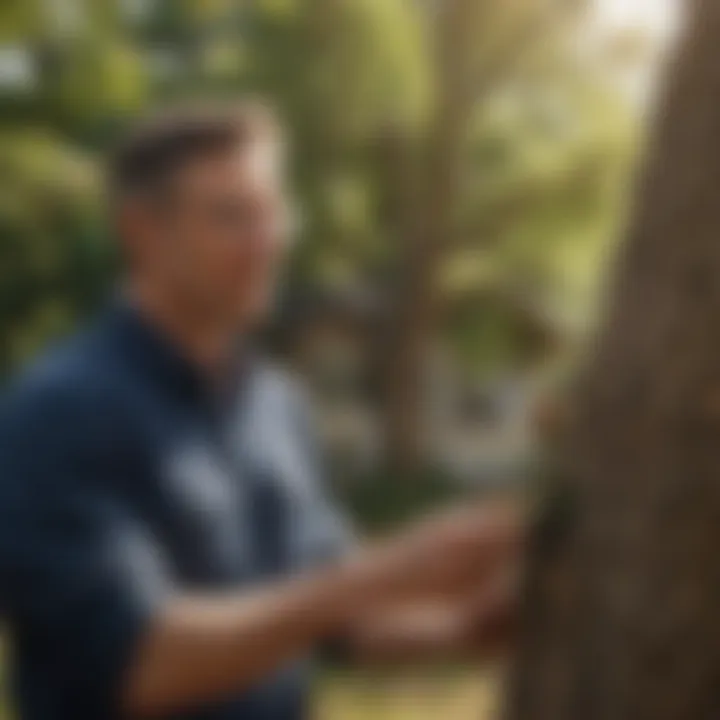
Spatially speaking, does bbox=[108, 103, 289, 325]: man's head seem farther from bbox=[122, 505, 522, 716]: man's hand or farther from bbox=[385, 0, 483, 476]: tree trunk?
bbox=[385, 0, 483, 476]: tree trunk

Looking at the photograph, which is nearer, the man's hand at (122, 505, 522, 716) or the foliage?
the man's hand at (122, 505, 522, 716)

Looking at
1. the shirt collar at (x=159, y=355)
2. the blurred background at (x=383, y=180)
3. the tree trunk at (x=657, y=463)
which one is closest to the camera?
the tree trunk at (x=657, y=463)

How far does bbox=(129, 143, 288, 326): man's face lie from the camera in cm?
53

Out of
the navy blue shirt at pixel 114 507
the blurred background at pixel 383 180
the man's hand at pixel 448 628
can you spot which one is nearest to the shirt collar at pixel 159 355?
the navy blue shirt at pixel 114 507

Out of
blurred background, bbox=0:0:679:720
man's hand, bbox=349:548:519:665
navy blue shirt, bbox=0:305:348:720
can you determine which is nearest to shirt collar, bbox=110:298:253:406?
navy blue shirt, bbox=0:305:348:720

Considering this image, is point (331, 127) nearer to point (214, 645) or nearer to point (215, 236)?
point (215, 236)

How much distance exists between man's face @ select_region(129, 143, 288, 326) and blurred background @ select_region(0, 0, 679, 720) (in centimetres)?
22

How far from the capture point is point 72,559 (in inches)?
19.6

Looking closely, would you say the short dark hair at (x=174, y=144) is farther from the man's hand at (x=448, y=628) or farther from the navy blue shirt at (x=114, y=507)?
the man's hand at (x=448, y=628)

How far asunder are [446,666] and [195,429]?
0.23 metres

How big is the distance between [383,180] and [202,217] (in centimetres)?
41

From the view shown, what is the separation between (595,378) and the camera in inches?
17.5

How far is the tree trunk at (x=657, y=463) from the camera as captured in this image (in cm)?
41

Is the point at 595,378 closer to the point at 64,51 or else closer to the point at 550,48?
the point at 550,48
